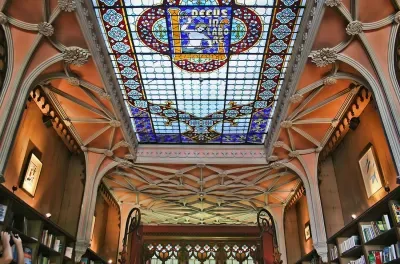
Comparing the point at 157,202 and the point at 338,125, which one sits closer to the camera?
the point at 338,125

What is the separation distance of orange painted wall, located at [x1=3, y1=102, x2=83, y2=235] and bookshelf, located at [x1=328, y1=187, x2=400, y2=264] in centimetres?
700

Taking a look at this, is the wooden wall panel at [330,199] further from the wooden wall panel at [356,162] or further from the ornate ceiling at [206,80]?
the ornate ceiling at [206,80]

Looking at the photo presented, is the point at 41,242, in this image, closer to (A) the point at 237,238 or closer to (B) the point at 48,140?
(B) the point at 48,140

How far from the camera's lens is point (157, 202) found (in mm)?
15570

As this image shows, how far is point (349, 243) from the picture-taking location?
7719mm

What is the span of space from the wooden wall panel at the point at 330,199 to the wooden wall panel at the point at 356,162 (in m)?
0.20

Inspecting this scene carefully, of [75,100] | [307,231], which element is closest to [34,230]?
[75,100]

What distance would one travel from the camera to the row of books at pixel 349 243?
7.40 meters

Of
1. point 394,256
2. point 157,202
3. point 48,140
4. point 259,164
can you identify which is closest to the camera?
point 394,256

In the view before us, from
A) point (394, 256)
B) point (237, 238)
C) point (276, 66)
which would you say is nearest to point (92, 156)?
point (276, 66)

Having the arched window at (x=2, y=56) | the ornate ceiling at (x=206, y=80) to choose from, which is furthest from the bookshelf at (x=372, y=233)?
the arched window at (x=2, y=56)

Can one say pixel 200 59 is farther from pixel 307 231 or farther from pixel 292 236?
pixel 292 236

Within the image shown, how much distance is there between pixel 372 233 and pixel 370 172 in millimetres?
1603

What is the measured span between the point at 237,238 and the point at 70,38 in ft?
44.8
